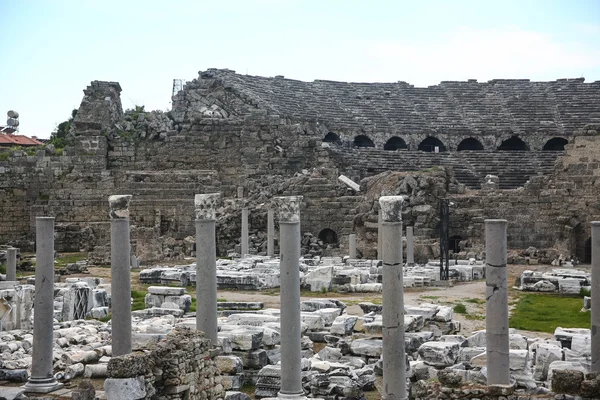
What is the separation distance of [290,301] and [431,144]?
34.5 metres

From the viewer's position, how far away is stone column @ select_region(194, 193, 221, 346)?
13.3 m

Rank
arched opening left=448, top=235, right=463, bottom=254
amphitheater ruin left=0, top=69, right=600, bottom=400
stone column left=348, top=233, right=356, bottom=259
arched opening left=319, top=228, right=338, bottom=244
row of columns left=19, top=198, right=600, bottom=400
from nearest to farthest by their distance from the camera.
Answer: row of columns left=19, top=198, right=600, bottom=400 → amphitheater ruin left=0, top=69, right=600, bottom=400 → stone column left=348, top=233, right=356, bottom=259 → arched opening left=448, top=235, right=463, bottom=254 → arched opening left=319, top=228, right=338, bottom=244

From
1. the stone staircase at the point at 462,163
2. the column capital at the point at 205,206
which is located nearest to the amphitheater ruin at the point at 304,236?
the column capital at the point at 205,206

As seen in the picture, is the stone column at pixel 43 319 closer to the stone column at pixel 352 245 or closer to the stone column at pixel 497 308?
the stone column at pixel 497 308

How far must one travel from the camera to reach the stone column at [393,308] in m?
11.6

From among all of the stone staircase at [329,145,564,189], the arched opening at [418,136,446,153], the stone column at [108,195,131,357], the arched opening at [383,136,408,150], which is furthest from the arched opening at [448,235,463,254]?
the stone column at [108,195,131,357]

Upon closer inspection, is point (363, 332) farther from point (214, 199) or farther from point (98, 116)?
point (98, 116)

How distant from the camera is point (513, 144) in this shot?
45906mm

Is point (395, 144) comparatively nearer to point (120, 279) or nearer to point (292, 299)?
point (292, 299)

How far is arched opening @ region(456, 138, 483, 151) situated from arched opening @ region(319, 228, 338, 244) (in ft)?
44.8

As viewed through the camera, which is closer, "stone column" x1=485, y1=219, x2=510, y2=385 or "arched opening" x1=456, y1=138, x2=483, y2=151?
"stone column" x1=485, y1=219, x2=510, y2=385

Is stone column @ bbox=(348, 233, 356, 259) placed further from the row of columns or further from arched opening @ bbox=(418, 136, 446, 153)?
the row of columns

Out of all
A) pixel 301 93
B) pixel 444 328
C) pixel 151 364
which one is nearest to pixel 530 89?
pixel 301 93

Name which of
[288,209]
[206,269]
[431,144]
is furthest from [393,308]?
[431,144]
